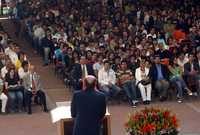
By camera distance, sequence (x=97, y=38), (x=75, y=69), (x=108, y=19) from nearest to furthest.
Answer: (x=75, y=69) → (x=97, y=38) → (x=108, y=19)

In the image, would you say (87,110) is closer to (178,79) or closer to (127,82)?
(127,82)

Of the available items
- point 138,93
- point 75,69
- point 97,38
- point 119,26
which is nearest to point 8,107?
point 75,69

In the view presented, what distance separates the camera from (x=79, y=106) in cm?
949

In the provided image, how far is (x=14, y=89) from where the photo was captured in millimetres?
16281

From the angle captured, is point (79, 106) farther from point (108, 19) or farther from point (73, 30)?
point (108, 19)

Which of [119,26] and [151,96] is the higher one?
[119,26]

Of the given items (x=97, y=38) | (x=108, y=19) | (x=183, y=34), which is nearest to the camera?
(x=97, y=38)

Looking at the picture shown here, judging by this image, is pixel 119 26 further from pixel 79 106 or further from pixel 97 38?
pixel 79 106

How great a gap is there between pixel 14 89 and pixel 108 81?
2.56 metres

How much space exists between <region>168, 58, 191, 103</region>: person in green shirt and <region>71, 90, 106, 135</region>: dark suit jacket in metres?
8.15

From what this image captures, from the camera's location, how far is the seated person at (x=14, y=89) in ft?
53.2

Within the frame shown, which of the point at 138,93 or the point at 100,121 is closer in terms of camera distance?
the point at 100,121

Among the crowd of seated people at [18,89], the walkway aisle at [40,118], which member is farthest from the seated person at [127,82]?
the crowd of seated people at [18,89]

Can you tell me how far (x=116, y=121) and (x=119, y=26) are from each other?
9208mm
